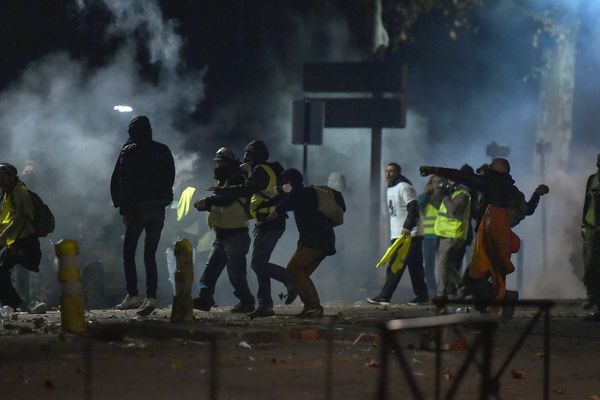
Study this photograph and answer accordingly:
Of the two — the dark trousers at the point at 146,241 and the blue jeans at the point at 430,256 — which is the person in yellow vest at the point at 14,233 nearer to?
the dark trousers at the point at 146,241

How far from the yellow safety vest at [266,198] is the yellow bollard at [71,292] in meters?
2.86

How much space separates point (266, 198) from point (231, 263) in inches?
28.2

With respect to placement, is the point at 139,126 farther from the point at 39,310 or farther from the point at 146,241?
the point at 39,310

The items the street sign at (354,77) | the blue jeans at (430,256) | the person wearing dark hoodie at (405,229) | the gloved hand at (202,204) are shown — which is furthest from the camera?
the street sign at (354,77)

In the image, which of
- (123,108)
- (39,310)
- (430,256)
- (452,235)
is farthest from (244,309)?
(123,108)

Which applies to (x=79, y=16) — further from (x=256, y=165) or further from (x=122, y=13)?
(x=256, y=165)

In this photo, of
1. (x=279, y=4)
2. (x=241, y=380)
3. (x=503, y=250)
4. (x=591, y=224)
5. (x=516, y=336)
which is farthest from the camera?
(x=279, y=4)

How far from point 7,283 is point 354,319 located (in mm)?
3330

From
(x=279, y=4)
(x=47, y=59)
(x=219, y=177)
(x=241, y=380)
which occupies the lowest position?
(x=241, y=380)

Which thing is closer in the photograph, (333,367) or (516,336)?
(333,367)

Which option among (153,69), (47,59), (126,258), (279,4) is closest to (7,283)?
(126,258)

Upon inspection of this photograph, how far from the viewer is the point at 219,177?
1391 cm

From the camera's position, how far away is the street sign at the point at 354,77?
20.1m

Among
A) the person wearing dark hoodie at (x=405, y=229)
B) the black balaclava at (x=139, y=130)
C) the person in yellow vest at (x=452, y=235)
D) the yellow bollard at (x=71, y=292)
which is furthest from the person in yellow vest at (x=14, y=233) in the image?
the person in yellow vest at (x=452, y=235)
